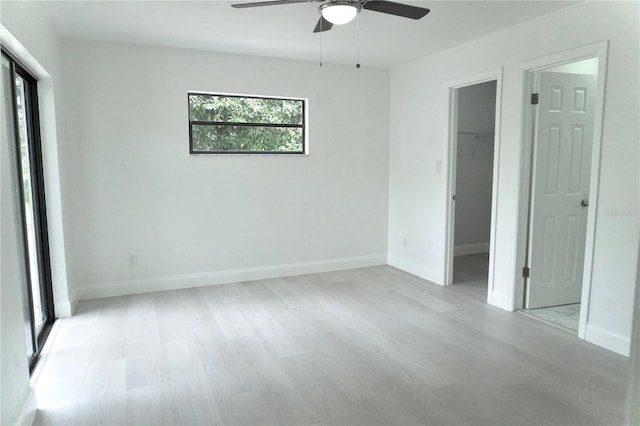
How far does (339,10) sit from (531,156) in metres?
2.26

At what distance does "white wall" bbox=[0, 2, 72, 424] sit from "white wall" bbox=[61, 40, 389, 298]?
0.41 m

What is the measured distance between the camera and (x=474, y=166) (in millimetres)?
6195

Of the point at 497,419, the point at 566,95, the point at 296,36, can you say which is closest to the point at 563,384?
the point at 497,419

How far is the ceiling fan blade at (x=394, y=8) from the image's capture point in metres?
2.45

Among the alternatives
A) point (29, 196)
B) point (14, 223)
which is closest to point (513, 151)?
point (14, 223)

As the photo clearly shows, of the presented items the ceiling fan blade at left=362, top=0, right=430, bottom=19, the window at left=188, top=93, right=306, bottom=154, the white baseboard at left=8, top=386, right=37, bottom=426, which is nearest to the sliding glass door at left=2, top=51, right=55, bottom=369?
the white baseboard at left=8, top=386, right=37, bottom=426

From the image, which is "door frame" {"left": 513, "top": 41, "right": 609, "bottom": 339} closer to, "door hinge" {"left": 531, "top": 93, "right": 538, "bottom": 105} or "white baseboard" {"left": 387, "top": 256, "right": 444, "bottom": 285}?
"door hinge" {"left": 531, "top": 93, "right": 538, "bottom": 105}

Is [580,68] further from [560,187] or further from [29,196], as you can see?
[29,196]

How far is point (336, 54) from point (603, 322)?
11.2 ft

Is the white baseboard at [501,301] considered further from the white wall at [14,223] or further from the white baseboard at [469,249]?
the white wall at [14,223]

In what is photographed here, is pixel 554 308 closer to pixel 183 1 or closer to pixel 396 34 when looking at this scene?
pixel 396 34

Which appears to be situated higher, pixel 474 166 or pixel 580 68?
pixel 580 68

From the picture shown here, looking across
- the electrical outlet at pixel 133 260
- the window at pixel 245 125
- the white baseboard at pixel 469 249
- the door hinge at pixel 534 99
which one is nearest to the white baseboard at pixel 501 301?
the door hinge at pixel 534 99

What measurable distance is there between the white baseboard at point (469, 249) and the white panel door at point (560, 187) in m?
2.28
